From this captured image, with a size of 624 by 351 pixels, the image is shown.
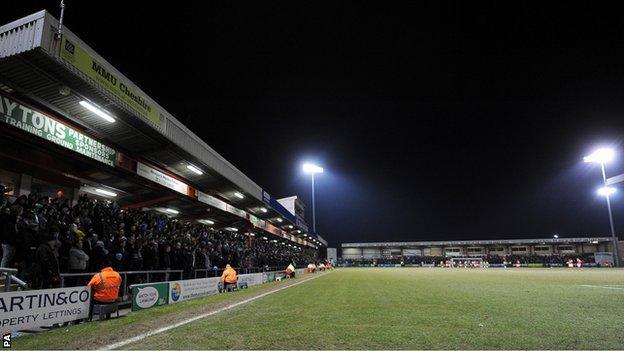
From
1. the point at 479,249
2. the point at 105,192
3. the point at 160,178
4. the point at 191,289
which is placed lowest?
the point at 191,289

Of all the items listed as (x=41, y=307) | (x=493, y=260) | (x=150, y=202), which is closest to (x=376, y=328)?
(x=41, y=307)

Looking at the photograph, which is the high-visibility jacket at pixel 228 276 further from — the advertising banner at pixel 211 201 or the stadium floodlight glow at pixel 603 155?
the stadium floodlight glow at pixel 603 155

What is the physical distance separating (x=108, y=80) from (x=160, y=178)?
7.10 m

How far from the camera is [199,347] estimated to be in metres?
5.81

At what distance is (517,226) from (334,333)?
290 ft

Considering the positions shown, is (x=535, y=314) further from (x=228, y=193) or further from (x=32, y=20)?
(x=228, y=193)

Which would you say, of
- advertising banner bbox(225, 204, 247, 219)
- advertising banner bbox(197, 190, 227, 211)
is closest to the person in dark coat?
advertising banner bbox(197, 190, 227, 211)

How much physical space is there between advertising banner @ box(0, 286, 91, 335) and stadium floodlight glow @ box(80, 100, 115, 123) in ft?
16.0

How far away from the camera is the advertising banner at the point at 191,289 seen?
42.4ft

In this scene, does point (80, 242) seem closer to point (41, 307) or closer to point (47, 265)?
point (47, 265)

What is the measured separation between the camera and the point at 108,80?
32.6 feet

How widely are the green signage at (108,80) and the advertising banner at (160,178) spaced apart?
3.17m

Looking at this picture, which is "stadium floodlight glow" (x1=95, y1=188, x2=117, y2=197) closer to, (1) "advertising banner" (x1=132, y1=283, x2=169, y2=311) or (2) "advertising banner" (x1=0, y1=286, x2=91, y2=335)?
(1) "advertising banner" (x1=132, y1=283, x2=169, y2=311)

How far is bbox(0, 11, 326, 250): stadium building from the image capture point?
27.4 feet
